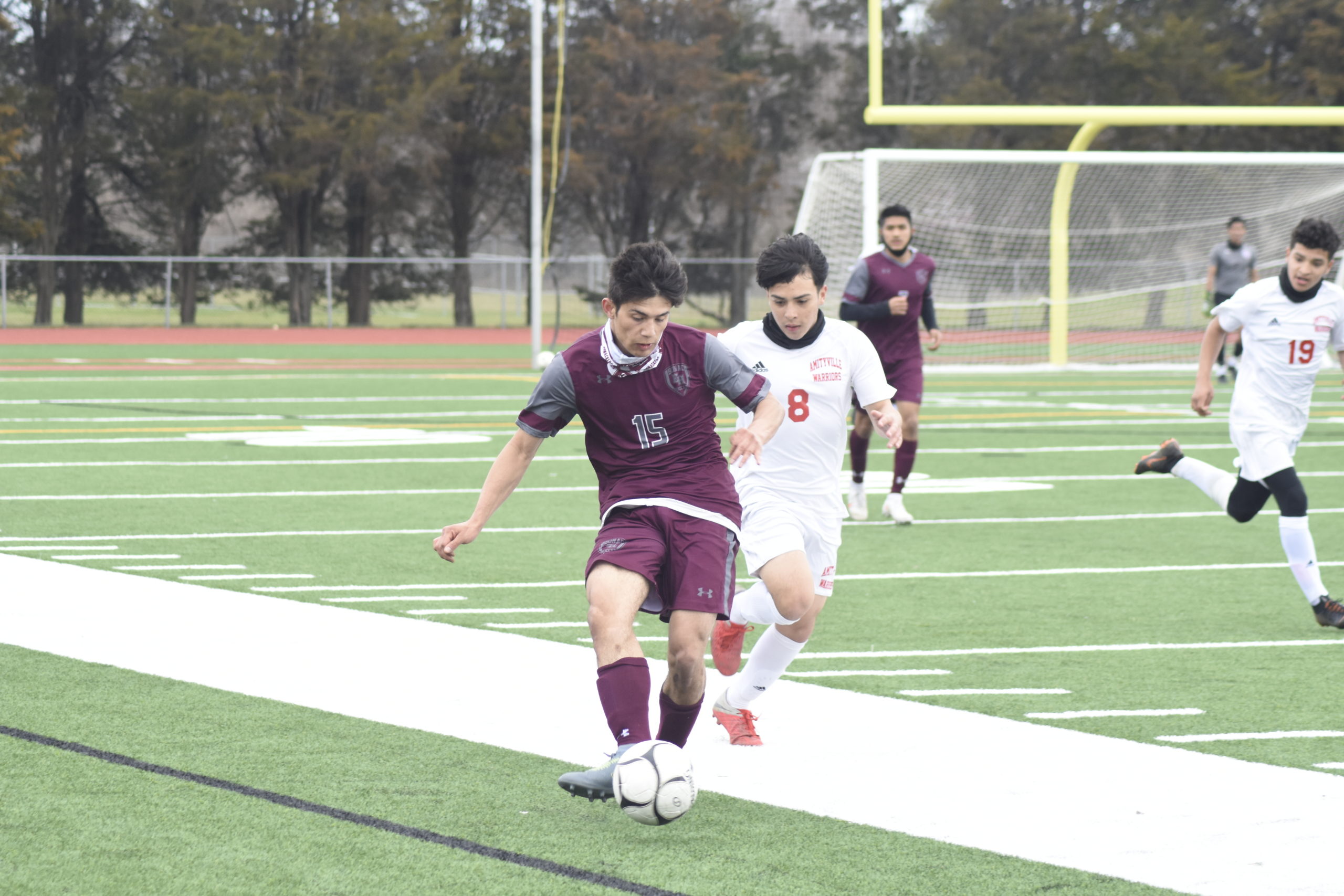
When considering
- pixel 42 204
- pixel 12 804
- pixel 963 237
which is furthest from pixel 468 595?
pixel 42 204

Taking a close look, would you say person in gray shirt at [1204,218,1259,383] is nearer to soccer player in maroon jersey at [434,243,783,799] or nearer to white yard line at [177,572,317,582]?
white yard line at [177,572,317,582]

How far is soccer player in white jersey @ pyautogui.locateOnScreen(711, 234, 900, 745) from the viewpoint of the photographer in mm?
5641

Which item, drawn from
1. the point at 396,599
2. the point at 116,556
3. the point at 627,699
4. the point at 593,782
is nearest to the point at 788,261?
the point at 627,699

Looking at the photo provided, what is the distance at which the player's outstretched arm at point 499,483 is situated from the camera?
4.97m

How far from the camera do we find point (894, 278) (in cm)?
1123

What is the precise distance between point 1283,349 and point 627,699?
4.55 metres

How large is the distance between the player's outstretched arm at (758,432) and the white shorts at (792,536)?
1.49 ft

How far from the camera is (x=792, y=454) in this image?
6.00 meters

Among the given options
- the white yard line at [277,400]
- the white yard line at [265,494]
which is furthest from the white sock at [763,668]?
the white yard line at [277,400]

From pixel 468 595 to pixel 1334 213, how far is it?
2137cm

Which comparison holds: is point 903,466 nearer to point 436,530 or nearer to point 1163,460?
point 1163,460

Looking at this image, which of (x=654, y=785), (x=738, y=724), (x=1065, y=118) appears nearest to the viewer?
(x=654, y=785)

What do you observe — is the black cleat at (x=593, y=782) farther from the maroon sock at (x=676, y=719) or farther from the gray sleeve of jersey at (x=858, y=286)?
the gray sleeve of jersey at (x=858, y=286)

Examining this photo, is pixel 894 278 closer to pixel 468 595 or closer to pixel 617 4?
pixel 468 595
